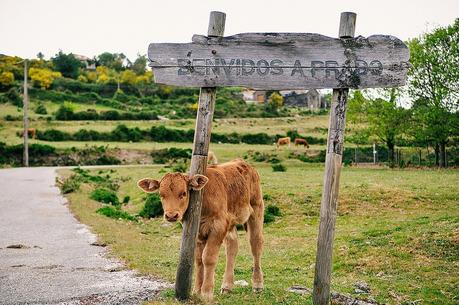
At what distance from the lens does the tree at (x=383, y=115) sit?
153ft

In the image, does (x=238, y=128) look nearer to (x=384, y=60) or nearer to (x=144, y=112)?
(x=144, y=112)

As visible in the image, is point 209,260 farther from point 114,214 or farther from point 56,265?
point 114,214

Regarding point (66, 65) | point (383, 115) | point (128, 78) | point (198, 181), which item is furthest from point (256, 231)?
point (66, 65)

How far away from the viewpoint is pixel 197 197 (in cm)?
789

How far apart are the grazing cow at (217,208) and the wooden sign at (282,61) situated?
149 centimetres

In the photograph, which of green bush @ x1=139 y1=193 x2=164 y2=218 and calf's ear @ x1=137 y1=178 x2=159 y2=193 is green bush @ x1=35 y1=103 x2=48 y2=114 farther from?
calf's ear @ x1=137 y1=178 x2=159 y2=193

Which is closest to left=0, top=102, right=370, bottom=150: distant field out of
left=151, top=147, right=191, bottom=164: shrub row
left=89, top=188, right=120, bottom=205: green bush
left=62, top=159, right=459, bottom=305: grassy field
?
left=151, top=147, right=191, bottom=164: shrub row

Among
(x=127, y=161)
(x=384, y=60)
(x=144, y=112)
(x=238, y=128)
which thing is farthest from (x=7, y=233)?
(x=144, y=112)

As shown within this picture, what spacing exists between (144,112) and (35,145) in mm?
24903

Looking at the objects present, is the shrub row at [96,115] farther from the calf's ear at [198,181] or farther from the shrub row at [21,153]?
the calf's ear at [198,181]

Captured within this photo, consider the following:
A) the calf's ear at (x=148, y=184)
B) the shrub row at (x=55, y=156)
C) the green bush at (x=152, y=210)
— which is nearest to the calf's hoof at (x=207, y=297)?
the calf's ear at (x=148, y=184)

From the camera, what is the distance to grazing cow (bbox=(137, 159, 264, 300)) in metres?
7.78

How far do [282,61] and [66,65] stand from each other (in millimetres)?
106532

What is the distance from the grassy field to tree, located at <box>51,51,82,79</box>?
87.8 meters
